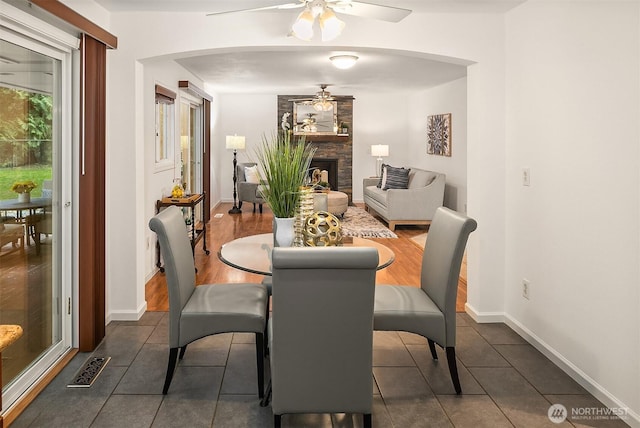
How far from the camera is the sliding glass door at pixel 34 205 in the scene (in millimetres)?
2588

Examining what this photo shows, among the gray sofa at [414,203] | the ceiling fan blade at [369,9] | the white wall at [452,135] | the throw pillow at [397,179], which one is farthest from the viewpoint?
the throw pillow at [397,179]

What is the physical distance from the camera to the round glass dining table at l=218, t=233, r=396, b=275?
2.65 m

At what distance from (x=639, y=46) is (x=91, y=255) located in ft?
10.3

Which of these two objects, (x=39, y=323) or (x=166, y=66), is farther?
(x=166, y=66)

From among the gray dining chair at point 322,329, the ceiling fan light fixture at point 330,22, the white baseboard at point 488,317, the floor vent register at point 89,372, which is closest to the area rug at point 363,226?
the white baseboard at point 488,317

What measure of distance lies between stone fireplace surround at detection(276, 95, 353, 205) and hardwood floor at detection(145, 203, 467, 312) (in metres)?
2.47

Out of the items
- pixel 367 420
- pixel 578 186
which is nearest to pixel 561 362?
pixel 578 186

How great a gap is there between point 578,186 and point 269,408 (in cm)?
199

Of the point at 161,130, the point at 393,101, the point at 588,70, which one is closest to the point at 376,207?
the point at 393,101

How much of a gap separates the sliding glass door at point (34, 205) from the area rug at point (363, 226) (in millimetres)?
4189

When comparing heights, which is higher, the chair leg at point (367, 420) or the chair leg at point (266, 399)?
the chair leg at point (367, 420)

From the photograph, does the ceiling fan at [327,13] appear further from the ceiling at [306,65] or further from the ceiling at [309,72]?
the ceiling at [309,72]

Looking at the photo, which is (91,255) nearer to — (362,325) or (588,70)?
(362,325)

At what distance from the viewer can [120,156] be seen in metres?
3.73
